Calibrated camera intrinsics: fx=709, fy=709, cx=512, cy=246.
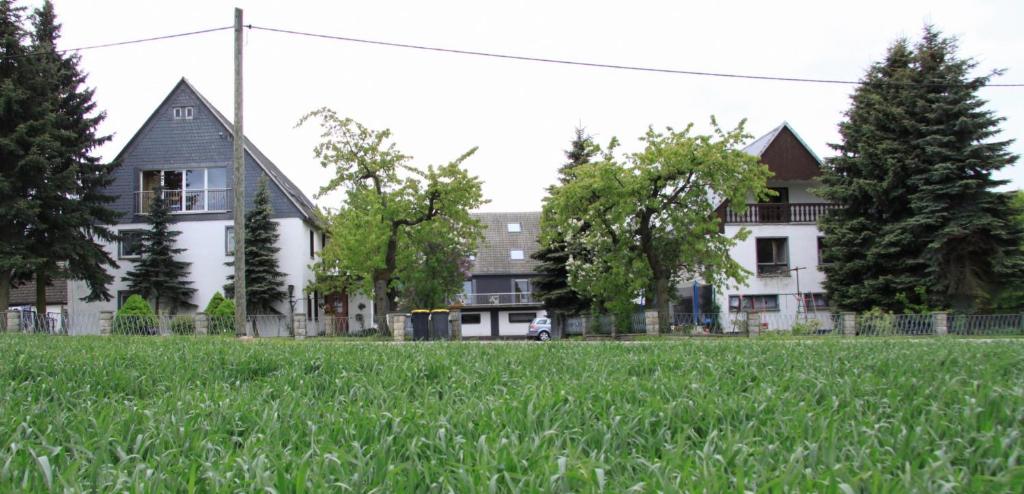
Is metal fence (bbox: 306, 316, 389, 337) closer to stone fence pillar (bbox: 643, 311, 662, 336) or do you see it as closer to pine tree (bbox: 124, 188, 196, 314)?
pine tree (bbox: 124, 188, 196, 314)

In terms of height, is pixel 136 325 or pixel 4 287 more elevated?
pixel 4 287

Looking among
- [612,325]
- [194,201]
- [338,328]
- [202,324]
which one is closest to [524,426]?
[202,324]

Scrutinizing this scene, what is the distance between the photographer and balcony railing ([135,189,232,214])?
32281mm

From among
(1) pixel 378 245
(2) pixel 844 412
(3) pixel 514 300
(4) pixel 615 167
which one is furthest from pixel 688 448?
(3) pixel 514 300

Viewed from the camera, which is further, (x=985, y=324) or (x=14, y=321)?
(x=985, y=324)

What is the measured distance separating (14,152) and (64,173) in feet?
5.26

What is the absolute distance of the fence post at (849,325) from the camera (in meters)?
22.5

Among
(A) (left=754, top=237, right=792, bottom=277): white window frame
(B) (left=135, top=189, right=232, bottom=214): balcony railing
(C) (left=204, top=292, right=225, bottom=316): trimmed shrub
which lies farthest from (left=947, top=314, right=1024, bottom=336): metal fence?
(B) (left=135, top=189, right=232, bottom=214): balcony railing

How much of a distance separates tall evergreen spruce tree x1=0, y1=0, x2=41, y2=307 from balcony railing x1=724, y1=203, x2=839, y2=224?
28801mm

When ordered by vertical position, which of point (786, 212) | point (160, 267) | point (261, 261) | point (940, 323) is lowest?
point (940, 323)

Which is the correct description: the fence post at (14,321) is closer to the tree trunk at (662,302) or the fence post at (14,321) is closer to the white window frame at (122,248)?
the white window frame at (122,248)

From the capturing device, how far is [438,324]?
73.2ft

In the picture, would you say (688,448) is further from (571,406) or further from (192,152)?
(192,152)

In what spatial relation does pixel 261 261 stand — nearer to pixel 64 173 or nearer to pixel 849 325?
pixel 64 173
